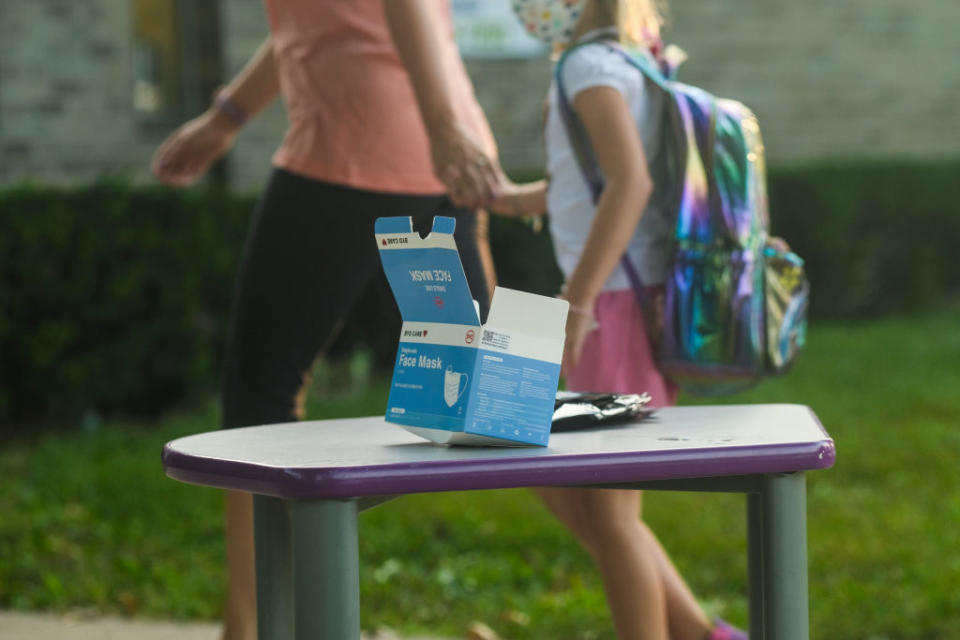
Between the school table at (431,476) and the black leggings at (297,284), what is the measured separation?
27.0 inches

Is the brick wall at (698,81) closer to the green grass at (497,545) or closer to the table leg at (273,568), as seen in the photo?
the green grass at (497,545)

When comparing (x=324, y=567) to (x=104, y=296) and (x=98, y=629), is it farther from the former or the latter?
(x=104, y=296)

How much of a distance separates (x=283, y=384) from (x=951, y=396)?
4.82 meters

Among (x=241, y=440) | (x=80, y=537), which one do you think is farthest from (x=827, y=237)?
(x=241, y=440)

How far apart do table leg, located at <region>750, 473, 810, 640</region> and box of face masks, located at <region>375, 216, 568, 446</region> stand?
12.0 inches

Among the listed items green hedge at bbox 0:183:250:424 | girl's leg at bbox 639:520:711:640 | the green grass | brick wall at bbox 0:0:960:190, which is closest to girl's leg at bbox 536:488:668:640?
girl's leg at bbox 639:520:711:640

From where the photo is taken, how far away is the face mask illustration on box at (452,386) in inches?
63.0

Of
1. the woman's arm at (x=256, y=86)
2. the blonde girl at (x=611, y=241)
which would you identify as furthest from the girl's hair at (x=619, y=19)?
the woman's arm at (x=256, y=86)

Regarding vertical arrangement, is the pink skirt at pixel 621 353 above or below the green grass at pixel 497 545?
above

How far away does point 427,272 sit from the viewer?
1.62m

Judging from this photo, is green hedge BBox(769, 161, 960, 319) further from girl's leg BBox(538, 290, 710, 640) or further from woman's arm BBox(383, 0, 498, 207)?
woman's arm BBox(383, 0, 498, 207)

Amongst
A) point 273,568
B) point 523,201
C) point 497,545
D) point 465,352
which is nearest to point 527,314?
point 465,352

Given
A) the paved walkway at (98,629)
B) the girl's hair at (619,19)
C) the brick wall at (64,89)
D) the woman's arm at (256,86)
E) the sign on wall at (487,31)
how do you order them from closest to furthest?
the girl's hair at (619,19), the woman's arm at (256,86), the paved walkway at (98,629), the brick wall at (64,89), the sign on wall at (487,31)

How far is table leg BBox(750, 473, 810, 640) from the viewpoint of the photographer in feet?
5.39
